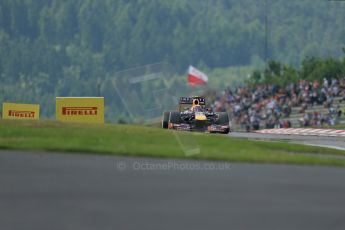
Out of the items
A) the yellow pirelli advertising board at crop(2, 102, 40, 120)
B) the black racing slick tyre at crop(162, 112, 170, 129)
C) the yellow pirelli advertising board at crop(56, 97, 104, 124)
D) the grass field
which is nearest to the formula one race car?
the black racing slick tyre at crop(162, 112, 170, 129)

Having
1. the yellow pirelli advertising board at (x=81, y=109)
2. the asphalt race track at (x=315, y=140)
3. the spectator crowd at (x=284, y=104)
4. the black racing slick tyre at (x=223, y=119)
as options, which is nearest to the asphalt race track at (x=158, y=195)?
the asphalt race track at (x=315, y=140)

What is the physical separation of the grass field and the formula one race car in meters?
9.53

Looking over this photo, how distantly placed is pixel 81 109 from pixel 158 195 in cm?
2030

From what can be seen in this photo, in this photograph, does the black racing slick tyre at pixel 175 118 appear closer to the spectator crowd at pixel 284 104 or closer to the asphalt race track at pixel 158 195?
the spectator crowd at pixel 284 104

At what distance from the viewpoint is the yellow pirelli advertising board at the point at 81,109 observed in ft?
108

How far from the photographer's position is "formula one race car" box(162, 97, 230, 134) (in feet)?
115

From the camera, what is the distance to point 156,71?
26188 mm

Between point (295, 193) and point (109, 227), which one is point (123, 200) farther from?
point (295, 193)

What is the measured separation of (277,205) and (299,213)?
48 centimetres

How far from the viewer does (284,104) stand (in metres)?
57.4

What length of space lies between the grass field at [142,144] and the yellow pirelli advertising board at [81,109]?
7618 mm
